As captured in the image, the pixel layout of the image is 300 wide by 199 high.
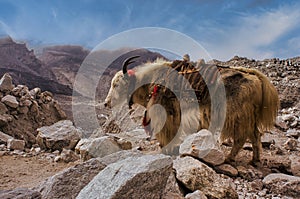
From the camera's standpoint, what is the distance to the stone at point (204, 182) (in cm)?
240

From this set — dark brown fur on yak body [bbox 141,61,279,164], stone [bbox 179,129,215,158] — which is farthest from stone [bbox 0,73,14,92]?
stone [bbox 179,129,215,158]

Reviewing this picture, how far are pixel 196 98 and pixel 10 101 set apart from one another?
454 centimetres

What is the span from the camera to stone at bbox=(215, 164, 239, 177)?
10.0ft

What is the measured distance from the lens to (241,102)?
3426 mm

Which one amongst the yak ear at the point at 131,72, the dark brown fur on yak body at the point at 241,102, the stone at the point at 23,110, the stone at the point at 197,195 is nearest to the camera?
the stone at the point at 197,195

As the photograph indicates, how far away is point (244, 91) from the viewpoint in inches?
134

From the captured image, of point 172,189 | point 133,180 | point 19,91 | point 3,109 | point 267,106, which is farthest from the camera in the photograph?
point 19,91

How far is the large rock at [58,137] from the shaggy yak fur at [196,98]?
103 centimetres

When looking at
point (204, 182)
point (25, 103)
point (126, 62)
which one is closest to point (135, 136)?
point (126, 62)

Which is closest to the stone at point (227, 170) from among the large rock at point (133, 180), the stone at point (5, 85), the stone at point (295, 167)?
the stone at point (295, 167)

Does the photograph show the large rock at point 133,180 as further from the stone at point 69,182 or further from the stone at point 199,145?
the stone at point 199,145

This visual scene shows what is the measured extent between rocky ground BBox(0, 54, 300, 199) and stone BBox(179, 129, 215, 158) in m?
0.02

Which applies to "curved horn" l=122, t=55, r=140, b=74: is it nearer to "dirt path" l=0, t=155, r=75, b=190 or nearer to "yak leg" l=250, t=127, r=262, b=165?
"dirt path" l=0, t=155, r=75, b=190

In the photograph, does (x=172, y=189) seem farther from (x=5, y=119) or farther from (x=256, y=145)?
(x=5, y=119)
